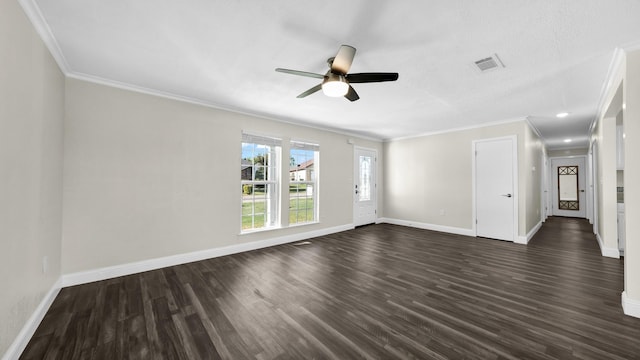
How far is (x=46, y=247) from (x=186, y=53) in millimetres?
2268

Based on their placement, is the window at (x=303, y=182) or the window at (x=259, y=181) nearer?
the window at (x=259, y=181)

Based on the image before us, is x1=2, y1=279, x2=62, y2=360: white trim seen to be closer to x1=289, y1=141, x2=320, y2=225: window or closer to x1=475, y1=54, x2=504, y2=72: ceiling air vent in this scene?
x1=289, y1=141, x2=320, y2=225: window

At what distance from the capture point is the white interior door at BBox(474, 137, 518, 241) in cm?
482

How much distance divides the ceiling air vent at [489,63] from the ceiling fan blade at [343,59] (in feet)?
4.65

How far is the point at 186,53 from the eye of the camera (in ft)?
7.72

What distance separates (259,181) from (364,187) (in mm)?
3140

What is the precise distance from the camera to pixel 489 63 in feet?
8.20

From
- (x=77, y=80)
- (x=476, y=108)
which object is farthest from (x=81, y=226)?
(x=476, y=108)

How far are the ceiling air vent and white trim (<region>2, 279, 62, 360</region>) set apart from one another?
175 inches

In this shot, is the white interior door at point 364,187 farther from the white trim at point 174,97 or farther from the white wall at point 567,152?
the white wall at point 567,152

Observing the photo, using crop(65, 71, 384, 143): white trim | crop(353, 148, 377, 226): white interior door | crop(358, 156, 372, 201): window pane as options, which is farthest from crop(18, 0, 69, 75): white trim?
crop(358, 156, 372, 201): window pane

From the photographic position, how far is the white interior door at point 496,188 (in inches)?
190

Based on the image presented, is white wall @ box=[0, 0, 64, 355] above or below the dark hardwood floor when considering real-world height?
above

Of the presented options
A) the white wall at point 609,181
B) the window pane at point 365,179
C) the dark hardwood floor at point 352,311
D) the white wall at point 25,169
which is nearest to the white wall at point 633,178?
the dark hardwood floor at point 352,311
